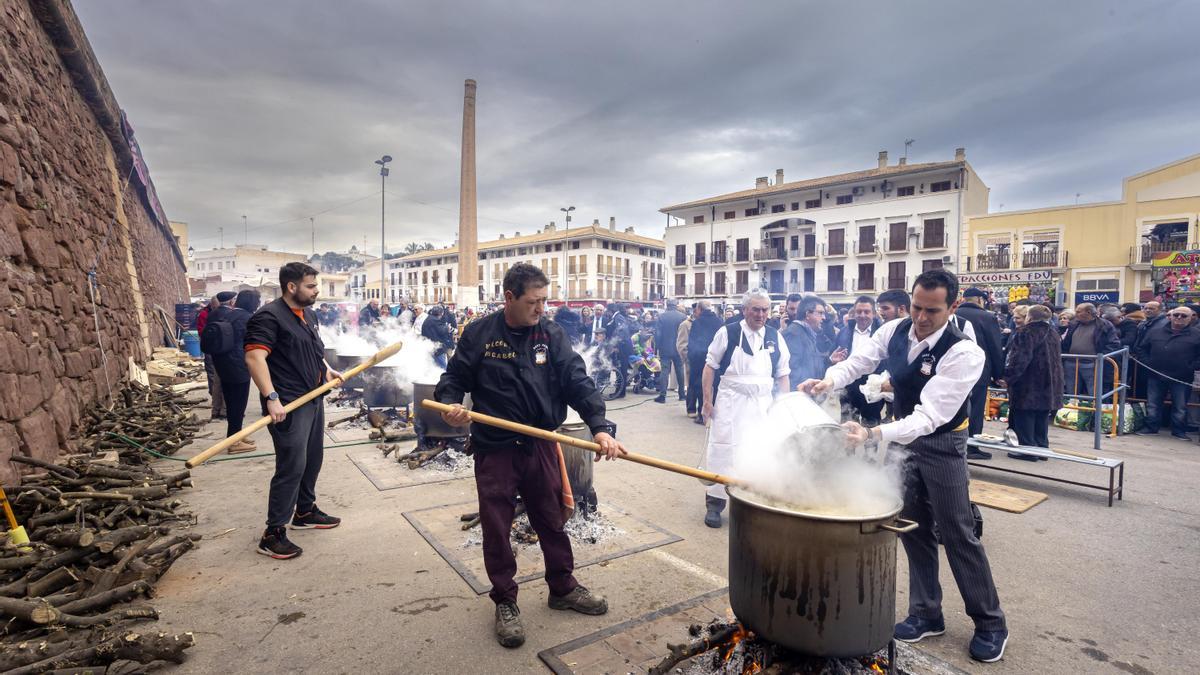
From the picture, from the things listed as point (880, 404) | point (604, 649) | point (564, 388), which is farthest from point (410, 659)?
point (880, 404)

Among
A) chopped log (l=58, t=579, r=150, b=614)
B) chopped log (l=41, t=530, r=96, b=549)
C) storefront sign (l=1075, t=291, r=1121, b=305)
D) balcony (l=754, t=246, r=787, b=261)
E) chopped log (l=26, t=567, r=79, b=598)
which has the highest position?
balcony (l=754, t=246, r=787, b=261)

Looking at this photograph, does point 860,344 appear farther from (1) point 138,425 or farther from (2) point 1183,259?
(2) point 1183,259

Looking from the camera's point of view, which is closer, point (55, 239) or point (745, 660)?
point (745, 660)

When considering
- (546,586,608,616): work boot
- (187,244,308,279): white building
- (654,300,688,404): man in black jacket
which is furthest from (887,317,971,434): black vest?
(187,244,308,279): white building

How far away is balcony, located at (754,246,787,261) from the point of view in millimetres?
39656

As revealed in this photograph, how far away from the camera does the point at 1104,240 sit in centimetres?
2752

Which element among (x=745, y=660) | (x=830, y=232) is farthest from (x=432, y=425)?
(x=830, y=232)

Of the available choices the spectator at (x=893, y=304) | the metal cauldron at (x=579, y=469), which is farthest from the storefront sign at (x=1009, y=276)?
the metal cauldron at (x=579, y=469)

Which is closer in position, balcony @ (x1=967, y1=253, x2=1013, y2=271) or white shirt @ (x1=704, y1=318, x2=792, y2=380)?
white shirt @ (x1=704, y1=318, x2=792, y2=380)

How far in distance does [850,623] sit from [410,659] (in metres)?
2.13

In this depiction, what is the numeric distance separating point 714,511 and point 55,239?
7.58 meters

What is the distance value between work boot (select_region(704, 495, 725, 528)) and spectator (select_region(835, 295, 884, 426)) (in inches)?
63.6

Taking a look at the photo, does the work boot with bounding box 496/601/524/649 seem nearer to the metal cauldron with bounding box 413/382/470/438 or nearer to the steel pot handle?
the steel pot handle

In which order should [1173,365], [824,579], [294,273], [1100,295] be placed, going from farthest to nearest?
1. [1100,295]
2. [1173,365]
3. [294,273]
4. [824,579]
